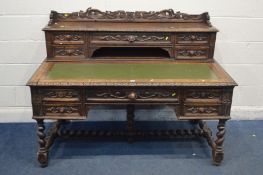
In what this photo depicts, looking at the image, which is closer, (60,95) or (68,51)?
(60,95)

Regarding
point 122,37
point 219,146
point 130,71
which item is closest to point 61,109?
point 130,71

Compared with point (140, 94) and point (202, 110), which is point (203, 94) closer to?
point (202, 110)

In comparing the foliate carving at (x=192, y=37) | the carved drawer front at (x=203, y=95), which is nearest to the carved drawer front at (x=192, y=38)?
the foliate carving at (x=192, y=37)

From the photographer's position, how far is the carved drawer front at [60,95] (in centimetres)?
218

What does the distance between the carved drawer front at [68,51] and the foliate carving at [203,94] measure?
840 mm

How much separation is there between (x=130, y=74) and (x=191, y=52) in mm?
552

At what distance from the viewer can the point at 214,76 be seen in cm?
225

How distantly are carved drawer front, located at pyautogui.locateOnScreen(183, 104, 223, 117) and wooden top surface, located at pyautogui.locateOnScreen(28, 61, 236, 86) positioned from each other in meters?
0.19

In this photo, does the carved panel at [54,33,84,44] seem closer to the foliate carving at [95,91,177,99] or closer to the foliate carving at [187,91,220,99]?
the foliate carving at [95,91,177,99]

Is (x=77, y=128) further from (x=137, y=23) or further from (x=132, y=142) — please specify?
(x=137, y=23)

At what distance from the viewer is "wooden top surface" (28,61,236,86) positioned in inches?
83.8

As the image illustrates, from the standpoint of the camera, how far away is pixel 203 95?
2.23 metres

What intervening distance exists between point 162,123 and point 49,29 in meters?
1.35

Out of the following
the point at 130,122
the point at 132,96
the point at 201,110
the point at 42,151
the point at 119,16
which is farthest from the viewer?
the point at 130,122
